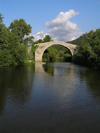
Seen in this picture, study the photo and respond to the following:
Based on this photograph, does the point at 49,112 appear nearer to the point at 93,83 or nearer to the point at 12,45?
the point at 93,83

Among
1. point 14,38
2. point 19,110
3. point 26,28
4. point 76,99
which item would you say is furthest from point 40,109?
point 26,28

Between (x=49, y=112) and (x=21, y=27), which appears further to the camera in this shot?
(x=21, y=27)

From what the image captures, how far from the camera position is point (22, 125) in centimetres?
465

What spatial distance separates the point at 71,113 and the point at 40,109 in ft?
4.06

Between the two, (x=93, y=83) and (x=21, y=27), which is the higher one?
(x=21, y=27)

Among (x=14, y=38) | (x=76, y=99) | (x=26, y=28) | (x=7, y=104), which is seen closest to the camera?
(x=7, y=104)

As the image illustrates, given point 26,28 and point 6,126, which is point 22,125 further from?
point 26,28

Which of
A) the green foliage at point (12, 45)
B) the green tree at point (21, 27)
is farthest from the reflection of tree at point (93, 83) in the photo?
the green tree at point (21, 27)

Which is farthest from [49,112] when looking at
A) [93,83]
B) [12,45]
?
[12,45]

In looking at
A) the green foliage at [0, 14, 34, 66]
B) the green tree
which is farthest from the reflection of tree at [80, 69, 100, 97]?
the green tree

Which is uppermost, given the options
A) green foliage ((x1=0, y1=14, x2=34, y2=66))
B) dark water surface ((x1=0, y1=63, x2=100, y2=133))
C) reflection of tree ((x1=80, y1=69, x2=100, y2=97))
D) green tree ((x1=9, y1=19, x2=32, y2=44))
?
green tree ((x1=9, y1=19, x2=32, y2=44))

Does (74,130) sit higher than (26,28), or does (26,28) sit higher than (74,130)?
(26,28)

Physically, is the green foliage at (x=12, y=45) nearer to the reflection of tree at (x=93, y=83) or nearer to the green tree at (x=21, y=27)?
the green tree at (x=21, y=27)

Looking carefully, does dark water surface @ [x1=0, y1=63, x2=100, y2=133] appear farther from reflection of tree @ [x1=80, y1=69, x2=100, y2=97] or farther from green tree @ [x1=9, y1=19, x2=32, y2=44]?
green tree @ [x1=9, y1=19, x2=32, y2=44]
